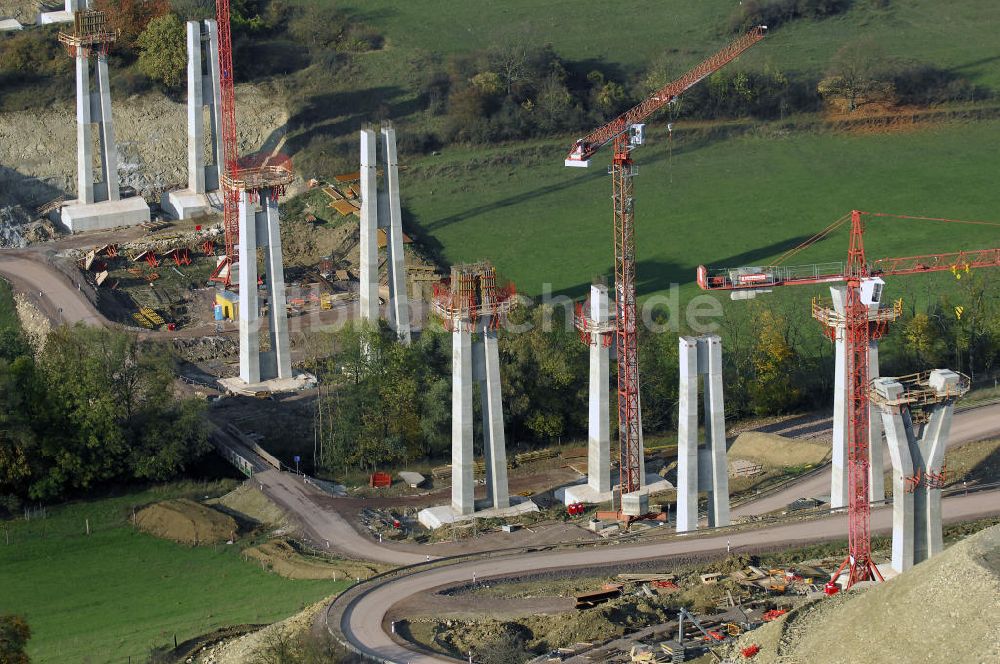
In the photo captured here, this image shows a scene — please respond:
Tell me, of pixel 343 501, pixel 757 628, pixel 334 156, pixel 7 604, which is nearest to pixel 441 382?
pixel 343 501

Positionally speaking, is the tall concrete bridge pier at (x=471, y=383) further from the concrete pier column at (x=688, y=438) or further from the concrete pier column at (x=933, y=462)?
the concrete pier column at (x=933, y=462)

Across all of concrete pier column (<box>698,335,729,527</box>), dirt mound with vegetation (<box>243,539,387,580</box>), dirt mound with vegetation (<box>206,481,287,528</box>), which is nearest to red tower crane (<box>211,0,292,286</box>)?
dirt mound with vegetation (<box>206,481,287,528</box>)

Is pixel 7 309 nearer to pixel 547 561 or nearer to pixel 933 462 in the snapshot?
pixel 547 561

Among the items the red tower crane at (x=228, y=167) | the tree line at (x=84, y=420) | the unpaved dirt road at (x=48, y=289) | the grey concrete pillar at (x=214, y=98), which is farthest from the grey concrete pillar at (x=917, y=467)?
the grey concrete pillar at (x=214, y=98)

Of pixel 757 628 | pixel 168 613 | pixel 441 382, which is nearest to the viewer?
pixel 757 628

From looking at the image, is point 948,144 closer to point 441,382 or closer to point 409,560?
point 441,382

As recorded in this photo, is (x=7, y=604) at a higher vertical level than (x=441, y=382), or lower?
lower
